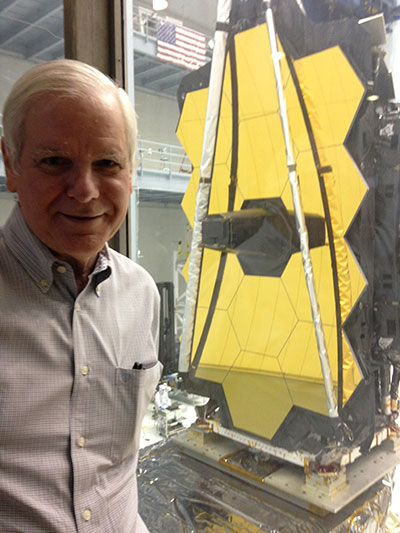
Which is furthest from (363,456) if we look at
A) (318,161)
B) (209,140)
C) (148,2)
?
(148,2)

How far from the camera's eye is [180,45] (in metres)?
2.02

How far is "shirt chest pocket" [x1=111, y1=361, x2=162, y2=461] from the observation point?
864 millimetres

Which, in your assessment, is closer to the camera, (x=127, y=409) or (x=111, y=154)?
(x=111, y=154)

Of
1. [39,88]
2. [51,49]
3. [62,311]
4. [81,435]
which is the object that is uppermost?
[51,49]

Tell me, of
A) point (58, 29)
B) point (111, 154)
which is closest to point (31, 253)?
point (111, 154)

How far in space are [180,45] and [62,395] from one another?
1.75 metres

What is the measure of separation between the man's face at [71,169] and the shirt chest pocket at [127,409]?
0.88 feet

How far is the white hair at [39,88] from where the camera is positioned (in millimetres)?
723

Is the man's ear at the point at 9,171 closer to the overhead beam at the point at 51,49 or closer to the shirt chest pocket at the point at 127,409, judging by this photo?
the shirt chest pocket at the point at 127,409

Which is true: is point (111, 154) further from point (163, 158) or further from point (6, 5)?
point (163, 158)

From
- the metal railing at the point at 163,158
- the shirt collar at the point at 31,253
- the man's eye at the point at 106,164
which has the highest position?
the metal railing at the point at 163,158

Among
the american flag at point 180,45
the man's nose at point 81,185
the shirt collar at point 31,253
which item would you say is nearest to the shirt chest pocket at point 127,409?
the shirt collar at point 31,253

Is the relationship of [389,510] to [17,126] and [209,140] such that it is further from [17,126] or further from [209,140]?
[17,126]

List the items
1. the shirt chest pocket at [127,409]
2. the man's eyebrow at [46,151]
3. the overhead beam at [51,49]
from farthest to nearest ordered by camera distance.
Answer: the overhead beam at [51,49], the shirt chest pocket at [127,409], the man's eyebrow at [46,151]
